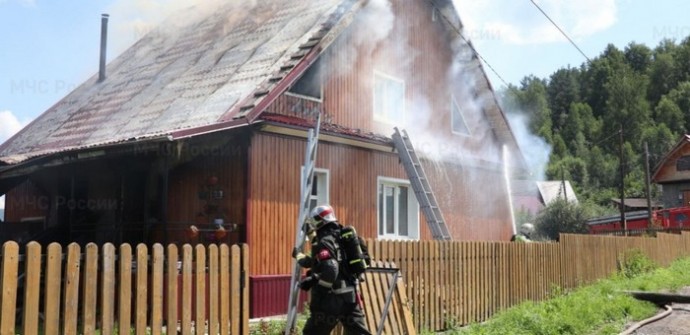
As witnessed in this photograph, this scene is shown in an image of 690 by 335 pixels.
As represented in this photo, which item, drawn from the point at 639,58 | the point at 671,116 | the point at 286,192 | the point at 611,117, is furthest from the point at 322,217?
the point at 639,58

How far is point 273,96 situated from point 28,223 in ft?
24.4

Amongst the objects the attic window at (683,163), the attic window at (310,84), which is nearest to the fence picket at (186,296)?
the attic window at (310,84)

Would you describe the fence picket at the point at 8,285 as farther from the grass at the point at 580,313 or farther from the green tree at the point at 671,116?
the green tree at the point at 671,116

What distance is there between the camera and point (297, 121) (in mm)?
11750

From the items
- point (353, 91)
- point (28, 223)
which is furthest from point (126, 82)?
point (353, 91)

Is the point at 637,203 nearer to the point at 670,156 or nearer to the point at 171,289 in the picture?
the point at 670,156

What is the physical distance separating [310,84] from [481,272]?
499cm

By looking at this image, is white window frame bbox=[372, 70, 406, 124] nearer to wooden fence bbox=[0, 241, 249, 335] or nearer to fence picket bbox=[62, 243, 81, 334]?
wooden fence bbox=[0, 241, 249, 335]

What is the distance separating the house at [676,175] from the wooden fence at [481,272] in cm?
4067

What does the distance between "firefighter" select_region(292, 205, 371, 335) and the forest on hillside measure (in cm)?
8738

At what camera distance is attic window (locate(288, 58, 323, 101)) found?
40.5 ft

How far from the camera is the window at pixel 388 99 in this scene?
14500 mm

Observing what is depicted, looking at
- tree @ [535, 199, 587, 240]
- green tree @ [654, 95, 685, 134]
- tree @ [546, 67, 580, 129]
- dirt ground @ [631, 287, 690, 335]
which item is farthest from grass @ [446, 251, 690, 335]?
green tree @ [654, 95, 685, 134]

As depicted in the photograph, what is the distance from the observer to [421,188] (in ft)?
42.2
